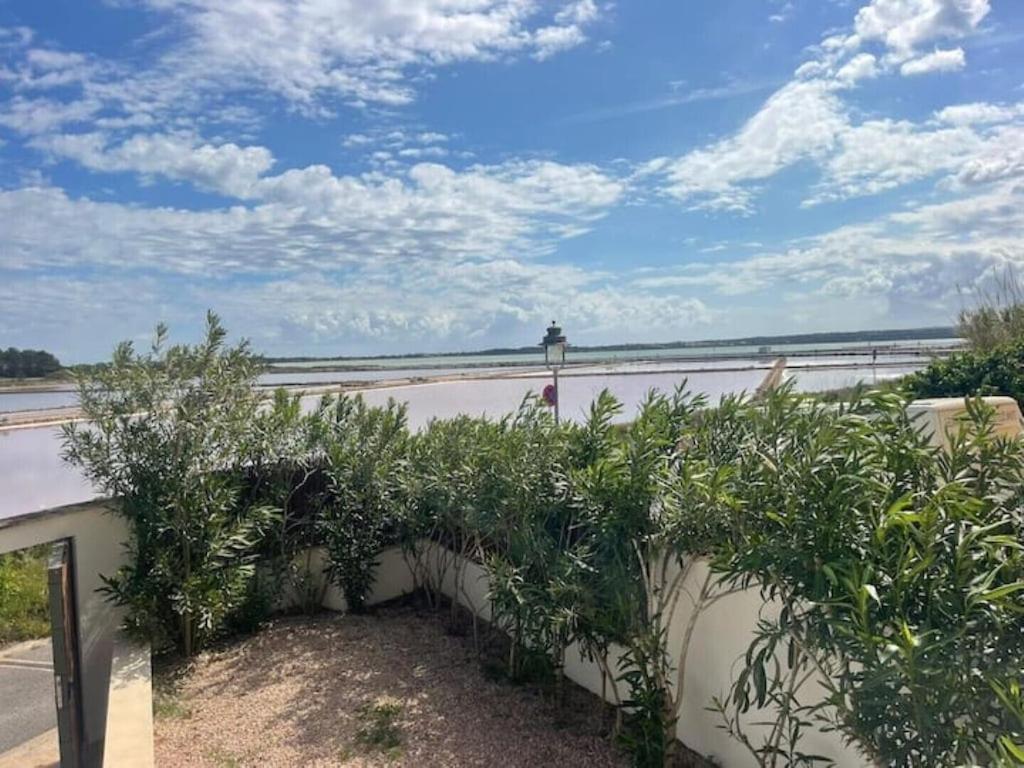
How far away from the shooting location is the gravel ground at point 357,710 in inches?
159

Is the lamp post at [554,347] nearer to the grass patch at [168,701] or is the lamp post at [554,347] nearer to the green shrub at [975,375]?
the green shrub at [975,375]

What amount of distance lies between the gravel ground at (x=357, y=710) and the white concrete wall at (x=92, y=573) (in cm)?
93

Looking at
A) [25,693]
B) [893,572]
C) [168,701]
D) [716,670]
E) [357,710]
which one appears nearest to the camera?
[893,572]

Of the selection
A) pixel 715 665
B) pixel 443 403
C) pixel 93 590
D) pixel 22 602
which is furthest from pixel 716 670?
pixel 22 602

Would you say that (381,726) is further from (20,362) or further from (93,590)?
(20,362)

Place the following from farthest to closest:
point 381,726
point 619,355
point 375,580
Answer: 1. point 619,355
2. point 375,580
3. point 381,726

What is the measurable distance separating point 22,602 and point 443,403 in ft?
19.4

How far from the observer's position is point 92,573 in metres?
5.76

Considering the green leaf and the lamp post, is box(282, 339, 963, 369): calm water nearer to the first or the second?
the lamp post

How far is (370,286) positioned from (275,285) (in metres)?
2.34

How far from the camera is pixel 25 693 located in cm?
700

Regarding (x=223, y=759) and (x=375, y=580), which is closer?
(x=223, y=759)

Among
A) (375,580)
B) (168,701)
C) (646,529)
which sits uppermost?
(646,529)

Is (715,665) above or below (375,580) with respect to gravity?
above
